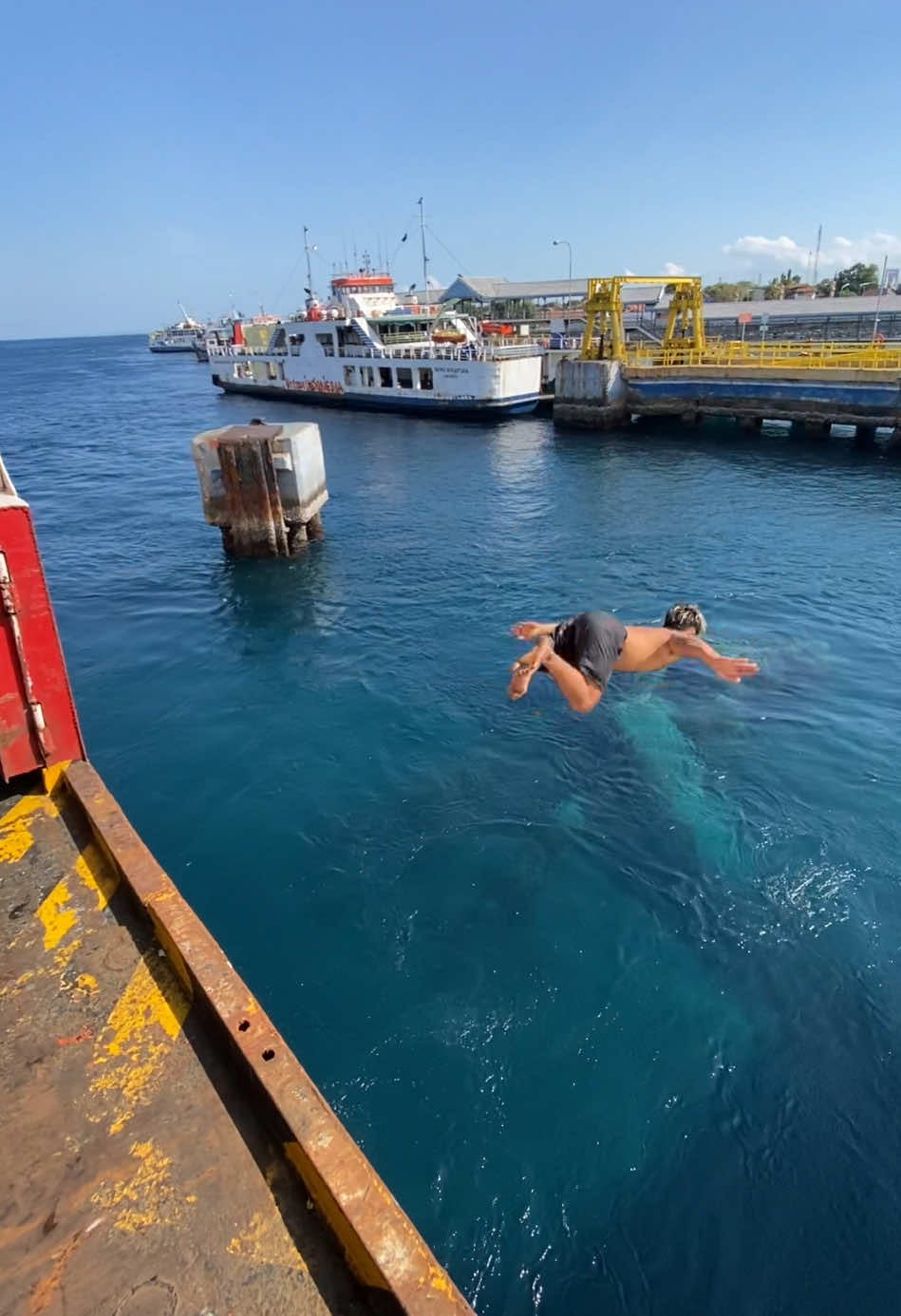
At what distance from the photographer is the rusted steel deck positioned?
291cm

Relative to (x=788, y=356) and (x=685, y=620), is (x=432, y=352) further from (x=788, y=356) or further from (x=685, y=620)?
(x=685, y=620)

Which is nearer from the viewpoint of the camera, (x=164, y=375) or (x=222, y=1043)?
(x=222, y=1043)

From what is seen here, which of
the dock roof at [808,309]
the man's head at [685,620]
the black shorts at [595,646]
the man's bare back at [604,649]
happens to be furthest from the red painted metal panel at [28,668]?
the dock roof at [808,309]

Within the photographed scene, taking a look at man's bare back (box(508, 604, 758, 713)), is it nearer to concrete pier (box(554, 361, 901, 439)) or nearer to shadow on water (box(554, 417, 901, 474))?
shadow on water (box(554, 417, 901, 474))

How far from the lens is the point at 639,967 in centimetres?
705

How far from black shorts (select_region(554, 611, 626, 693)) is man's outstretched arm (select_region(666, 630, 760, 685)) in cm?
53

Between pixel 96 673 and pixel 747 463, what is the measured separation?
1007 inches

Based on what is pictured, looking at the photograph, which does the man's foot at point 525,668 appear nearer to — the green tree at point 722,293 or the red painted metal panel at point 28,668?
the red painted metal panel at point 28,668

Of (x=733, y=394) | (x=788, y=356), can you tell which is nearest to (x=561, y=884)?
(x=733, y=394)

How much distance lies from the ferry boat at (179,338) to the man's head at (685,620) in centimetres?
14464

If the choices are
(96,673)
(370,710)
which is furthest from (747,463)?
(96,673)

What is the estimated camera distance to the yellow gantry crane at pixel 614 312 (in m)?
36.7

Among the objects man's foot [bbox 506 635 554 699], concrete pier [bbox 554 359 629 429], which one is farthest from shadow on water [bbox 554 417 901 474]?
man's foot [bbox 506 635 554 699]

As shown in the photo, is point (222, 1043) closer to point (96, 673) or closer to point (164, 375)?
point (96, 673)
